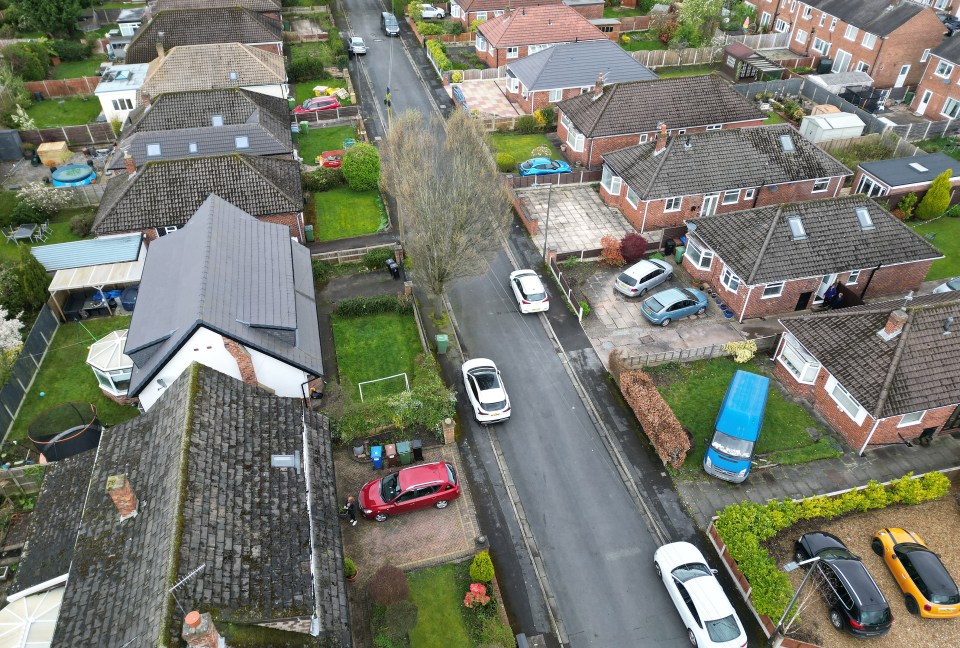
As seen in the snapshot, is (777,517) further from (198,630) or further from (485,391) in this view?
(198,630)

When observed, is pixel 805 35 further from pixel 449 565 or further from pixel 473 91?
pixel 449 565

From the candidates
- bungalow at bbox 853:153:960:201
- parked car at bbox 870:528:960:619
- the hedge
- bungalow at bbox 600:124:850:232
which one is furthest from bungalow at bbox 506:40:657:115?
parked car at bbox 870:528:960:619

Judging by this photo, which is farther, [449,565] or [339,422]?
[339,422]

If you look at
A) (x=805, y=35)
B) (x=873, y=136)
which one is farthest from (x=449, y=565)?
(x=805, y=35)

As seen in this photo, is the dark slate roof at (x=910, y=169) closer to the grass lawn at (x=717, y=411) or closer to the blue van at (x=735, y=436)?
the grass lawn at (x=717, y=411)

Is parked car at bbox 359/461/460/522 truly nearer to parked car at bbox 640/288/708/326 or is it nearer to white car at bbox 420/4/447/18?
parked car at bbox 640/288/708/326
